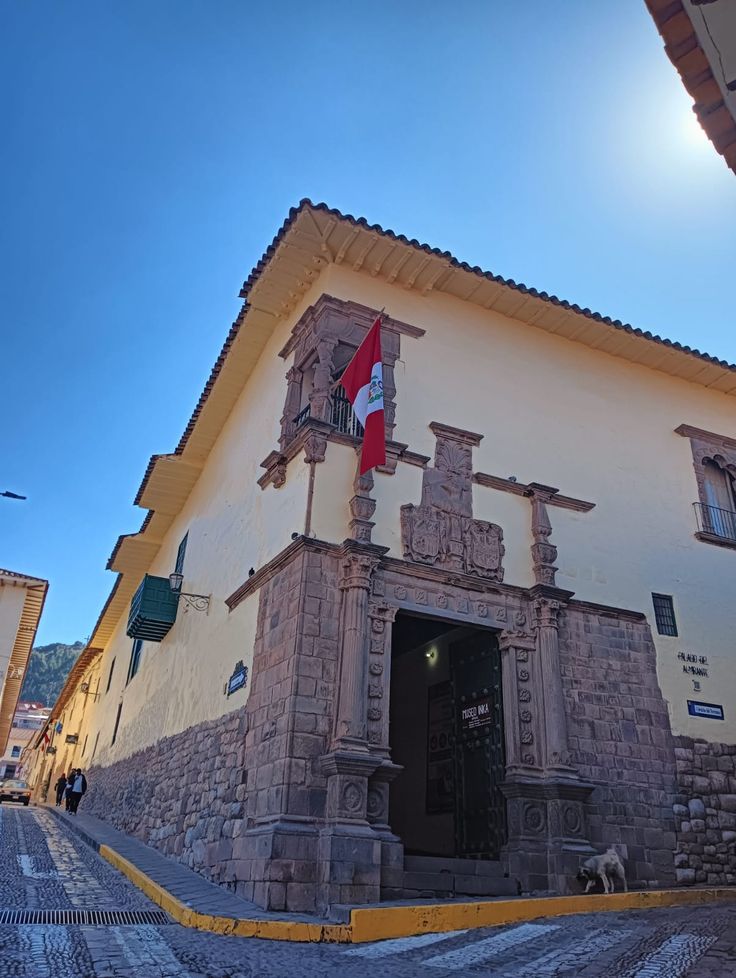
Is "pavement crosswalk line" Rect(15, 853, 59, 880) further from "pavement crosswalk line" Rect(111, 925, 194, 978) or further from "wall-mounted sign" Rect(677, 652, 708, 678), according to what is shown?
"wall-mounted sign" Rect(677, 652, 708, 678)

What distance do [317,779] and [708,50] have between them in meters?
6.40

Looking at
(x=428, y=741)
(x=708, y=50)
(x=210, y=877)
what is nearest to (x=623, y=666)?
(x=428, y=741)

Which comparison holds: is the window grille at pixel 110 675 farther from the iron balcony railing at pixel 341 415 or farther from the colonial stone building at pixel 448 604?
the iron balcony railing at pixel 341 415

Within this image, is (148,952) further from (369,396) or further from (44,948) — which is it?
(369,396)

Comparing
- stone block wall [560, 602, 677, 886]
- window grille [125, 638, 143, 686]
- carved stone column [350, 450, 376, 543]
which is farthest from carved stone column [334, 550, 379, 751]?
window grille [125, 638, 143, 686]

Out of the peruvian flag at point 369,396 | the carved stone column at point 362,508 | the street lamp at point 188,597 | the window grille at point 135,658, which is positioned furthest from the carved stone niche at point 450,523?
the window grille at point 135,658

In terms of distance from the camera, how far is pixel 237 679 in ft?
30.4

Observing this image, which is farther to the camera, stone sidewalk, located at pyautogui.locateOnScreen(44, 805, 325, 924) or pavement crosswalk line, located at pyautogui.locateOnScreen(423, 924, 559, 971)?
stone sidewalk, located at pyautogui.locateOnScreen(44, 805, 325, 924)

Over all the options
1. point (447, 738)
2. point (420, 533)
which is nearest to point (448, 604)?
point (420, 533)

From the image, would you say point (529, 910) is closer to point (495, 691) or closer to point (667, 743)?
point (495, 691)

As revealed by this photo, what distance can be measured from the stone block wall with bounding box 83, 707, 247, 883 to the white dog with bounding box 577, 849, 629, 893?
11.6 ft

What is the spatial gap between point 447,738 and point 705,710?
342 cm

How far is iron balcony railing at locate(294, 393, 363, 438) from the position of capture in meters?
9.70

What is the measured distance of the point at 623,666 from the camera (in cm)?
982
